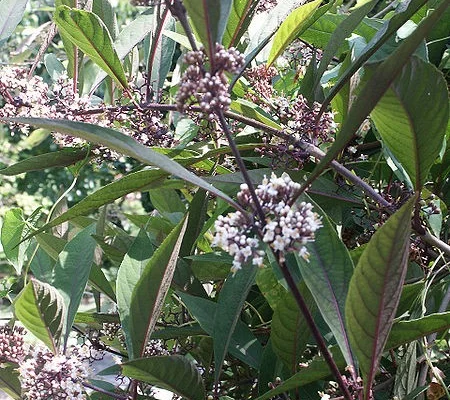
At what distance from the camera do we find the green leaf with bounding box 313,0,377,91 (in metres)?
0.70

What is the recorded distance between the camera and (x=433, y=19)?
445mm

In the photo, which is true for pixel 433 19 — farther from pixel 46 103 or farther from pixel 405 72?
pixel 46 103

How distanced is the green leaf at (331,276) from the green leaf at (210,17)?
0.63ft

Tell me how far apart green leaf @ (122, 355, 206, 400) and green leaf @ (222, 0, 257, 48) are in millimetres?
385

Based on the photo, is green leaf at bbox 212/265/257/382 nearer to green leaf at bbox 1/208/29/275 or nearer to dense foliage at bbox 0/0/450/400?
dense foliage at bbox 0/0/450/400

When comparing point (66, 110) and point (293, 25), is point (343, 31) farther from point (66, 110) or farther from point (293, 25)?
point (66, 110)

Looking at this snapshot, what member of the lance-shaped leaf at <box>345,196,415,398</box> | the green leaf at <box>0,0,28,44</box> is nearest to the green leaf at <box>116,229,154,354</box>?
the lance-shaped leaf at <box>345,196,415,398</box>

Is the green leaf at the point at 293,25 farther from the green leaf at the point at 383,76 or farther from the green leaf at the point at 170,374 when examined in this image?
the green leaf at the point at 170,374

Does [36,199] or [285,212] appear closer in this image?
[285,212]

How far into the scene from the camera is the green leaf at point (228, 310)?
65cm

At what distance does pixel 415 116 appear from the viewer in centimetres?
60

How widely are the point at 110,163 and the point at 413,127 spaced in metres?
0.45

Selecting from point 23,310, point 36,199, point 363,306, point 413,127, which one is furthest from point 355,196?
point 36,199

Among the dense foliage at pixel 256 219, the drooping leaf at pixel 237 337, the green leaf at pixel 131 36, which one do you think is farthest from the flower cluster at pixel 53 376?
the green leaf at pixel 131 36
